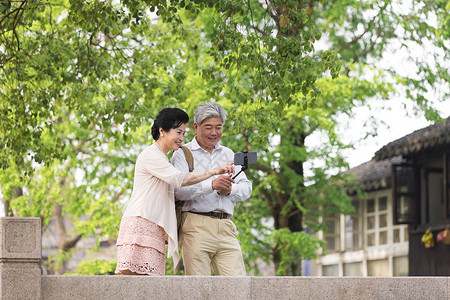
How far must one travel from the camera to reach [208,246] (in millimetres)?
6625

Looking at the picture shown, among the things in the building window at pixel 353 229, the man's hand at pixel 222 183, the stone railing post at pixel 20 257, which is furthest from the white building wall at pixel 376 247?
the stone railing post at pixel 20 257

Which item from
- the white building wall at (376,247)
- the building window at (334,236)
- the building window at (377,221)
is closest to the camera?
the white building wall at (376,247)

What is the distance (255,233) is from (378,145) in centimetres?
322

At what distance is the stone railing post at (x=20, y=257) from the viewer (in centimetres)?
573

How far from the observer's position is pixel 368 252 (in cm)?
2928

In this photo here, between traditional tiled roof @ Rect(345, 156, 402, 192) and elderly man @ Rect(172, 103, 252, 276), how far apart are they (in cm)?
1893

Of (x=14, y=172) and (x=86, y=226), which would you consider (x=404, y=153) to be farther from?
(x=14, y=172)

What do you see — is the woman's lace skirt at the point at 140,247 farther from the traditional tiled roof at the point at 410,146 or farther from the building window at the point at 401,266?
the building window at the point at 401,266

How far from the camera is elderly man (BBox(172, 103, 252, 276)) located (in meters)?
6.59

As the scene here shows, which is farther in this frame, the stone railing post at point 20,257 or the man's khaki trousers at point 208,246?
the man's khaki trousers at point 208,246

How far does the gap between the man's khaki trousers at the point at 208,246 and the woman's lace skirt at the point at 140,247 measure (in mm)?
254

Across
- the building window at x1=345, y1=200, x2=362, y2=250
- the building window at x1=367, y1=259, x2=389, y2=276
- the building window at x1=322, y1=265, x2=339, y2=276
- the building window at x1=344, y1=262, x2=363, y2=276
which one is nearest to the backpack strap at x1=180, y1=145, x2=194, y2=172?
the building window at x1=367, y1=259, x2=389, y2=276

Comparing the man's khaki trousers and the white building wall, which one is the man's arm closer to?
the man's khaki trousers

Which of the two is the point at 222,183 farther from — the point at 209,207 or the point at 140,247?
the point at 140,247
